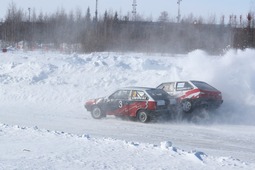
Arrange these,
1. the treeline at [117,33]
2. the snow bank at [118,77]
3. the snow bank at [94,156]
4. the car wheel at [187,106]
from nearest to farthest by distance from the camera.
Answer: the snow bank at [94,156]
the car wheel at [187,106]
the snow bank at [118,77]
the treeline at [117,33]

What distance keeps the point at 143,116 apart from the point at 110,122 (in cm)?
128

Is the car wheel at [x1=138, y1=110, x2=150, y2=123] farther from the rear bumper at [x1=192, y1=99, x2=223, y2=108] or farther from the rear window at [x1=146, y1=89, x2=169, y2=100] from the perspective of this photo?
the rear bumper at [x1=192, y1=99, x2=223, y2=108]

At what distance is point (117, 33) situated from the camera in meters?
49.3

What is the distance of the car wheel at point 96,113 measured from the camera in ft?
60.2

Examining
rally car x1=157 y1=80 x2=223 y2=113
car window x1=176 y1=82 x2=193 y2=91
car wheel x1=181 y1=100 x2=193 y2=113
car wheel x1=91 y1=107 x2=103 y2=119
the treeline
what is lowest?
car wheel x1=91 y1=107 x2=103 y2=119

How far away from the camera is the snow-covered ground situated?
8.95 m

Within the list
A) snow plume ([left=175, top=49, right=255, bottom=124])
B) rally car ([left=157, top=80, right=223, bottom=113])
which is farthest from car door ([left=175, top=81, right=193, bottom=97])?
snow plume ([left=175, top=49, right=255, bottom=124])

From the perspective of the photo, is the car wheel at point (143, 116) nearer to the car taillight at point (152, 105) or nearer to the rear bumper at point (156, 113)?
the rear bumper at point (156, 113)

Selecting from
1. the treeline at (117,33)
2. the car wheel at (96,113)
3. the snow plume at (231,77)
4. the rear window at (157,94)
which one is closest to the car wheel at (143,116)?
the rear window at (157,94)

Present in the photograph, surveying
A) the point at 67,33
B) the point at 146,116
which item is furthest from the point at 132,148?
the point at 67,33

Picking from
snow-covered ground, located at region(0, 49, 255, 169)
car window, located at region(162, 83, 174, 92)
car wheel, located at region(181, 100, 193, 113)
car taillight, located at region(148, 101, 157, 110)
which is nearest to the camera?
snow-covered ground, located at region(0, 49, 255, 169)

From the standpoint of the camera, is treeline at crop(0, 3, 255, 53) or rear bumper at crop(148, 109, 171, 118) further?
treeline at crop(0, 3, 255, 53)

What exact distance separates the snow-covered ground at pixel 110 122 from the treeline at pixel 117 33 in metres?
13.2

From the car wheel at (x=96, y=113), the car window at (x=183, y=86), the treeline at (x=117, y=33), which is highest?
the treeline at (x=117, y=33)
